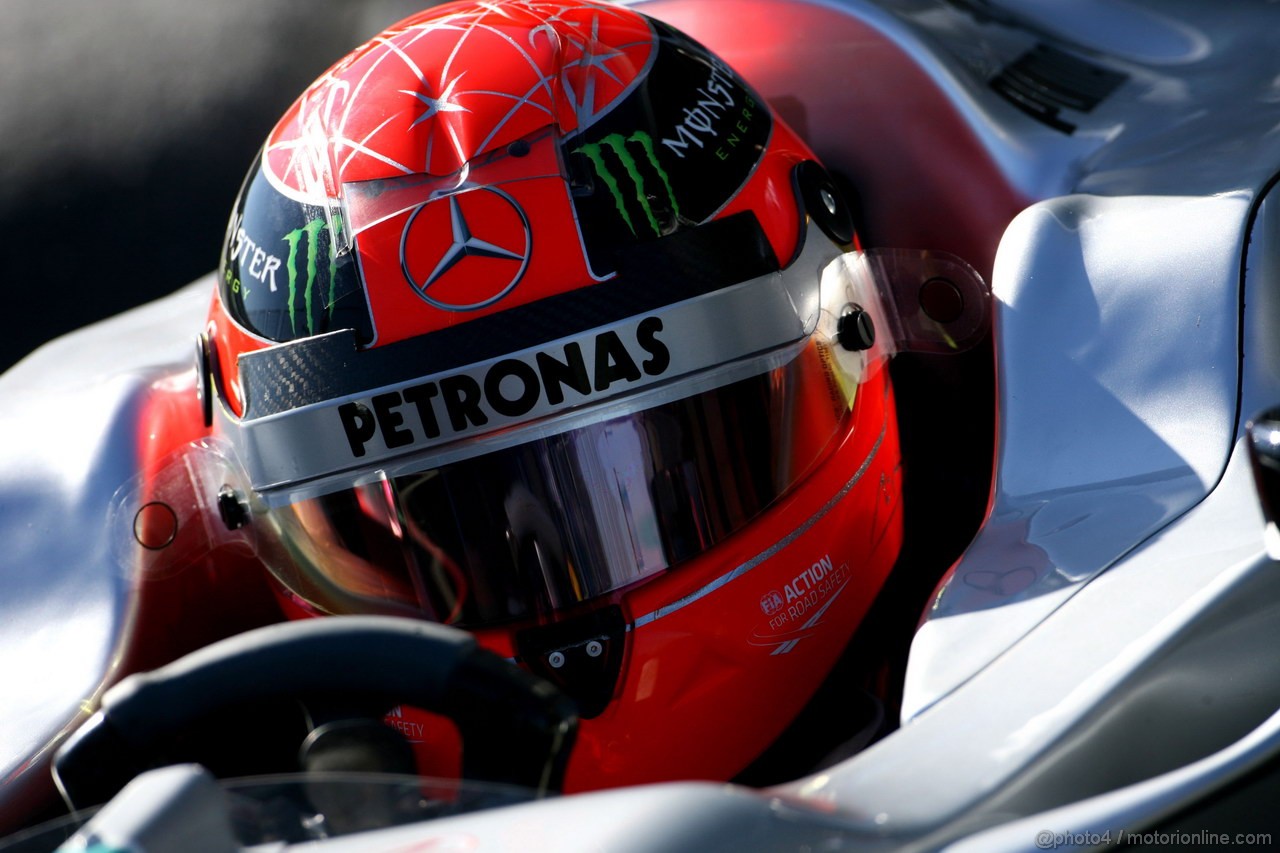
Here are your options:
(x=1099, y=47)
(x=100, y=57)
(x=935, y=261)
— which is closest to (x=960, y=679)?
(x=935, y=261)

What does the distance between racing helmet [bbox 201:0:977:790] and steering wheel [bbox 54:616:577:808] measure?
0.98 feet

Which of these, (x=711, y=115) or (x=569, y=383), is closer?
(x=569, y=383)

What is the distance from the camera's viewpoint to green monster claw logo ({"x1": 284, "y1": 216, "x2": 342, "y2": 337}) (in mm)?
1078

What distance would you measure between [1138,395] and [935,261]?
0.22 meters

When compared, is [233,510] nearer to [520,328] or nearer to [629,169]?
[520,328]

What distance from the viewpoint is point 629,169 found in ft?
3.60

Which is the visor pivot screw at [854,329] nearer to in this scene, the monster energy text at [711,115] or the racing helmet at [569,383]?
the racing helmet at [569,383]

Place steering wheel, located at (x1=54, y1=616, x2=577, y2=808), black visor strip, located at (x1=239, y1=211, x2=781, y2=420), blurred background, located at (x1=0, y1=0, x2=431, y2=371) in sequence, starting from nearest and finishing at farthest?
steering wheel, located at (x1=54, y1=616, x2=577, y2=808)
black visor strip, located at (x1=239, y1=211, x2=781, y2=420)
blurred background, located at (x1=0, y1=0, x2=431, y2=371)

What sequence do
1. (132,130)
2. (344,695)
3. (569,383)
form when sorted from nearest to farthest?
(344,695), (569,383), (132,130)

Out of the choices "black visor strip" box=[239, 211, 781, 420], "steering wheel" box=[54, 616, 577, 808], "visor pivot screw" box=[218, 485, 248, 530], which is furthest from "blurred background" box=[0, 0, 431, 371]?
"steering wheel" box=[54, 616, 577, 808]

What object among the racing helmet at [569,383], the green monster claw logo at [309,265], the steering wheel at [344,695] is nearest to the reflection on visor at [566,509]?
the racing helmet at [569,383]

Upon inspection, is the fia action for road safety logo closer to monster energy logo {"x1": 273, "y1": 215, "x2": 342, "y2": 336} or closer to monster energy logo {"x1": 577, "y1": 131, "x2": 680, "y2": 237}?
monster energy logo {"x1": 577, "y1": 131, "x2": 680, "y2": 237}

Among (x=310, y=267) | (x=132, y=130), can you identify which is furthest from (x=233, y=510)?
(x=132, y=130)

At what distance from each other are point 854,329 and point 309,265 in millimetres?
462
